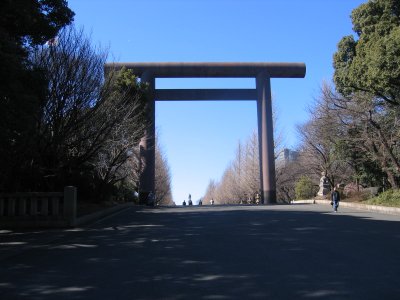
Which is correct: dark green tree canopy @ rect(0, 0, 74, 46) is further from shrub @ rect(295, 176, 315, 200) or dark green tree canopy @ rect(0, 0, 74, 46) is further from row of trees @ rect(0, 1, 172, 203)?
shrub @ rect(295, 176, 315, 200)

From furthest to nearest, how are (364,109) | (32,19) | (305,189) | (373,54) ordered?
(305,189), (364,109), (373,54), (32,19)

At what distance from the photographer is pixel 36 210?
1683 centimetres

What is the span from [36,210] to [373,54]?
1657 cm

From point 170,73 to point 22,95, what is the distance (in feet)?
99.0

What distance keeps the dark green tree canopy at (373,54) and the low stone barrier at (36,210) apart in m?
14.9

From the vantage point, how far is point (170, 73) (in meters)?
41.4

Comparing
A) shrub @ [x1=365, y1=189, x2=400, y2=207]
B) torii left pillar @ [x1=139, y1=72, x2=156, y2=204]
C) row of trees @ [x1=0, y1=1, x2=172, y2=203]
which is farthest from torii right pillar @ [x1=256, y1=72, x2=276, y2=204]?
row of trees @ [x1=0, y1=1, x2=172, y2=203]

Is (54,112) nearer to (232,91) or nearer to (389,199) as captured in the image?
(389,199)

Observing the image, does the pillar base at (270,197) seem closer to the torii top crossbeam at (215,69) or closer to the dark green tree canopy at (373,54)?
the torii top crossbeam at (215,69)

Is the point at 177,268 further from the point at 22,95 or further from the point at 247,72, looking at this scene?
the point at 247,72

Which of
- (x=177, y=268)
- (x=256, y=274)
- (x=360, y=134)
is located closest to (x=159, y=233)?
(x=177, y=268)

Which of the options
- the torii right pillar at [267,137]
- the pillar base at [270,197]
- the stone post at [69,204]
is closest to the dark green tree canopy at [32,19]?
the stone post at [69,204]

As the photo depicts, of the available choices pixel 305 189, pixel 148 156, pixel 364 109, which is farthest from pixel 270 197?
pixel 364 109

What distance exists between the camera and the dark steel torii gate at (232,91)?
40.9m
